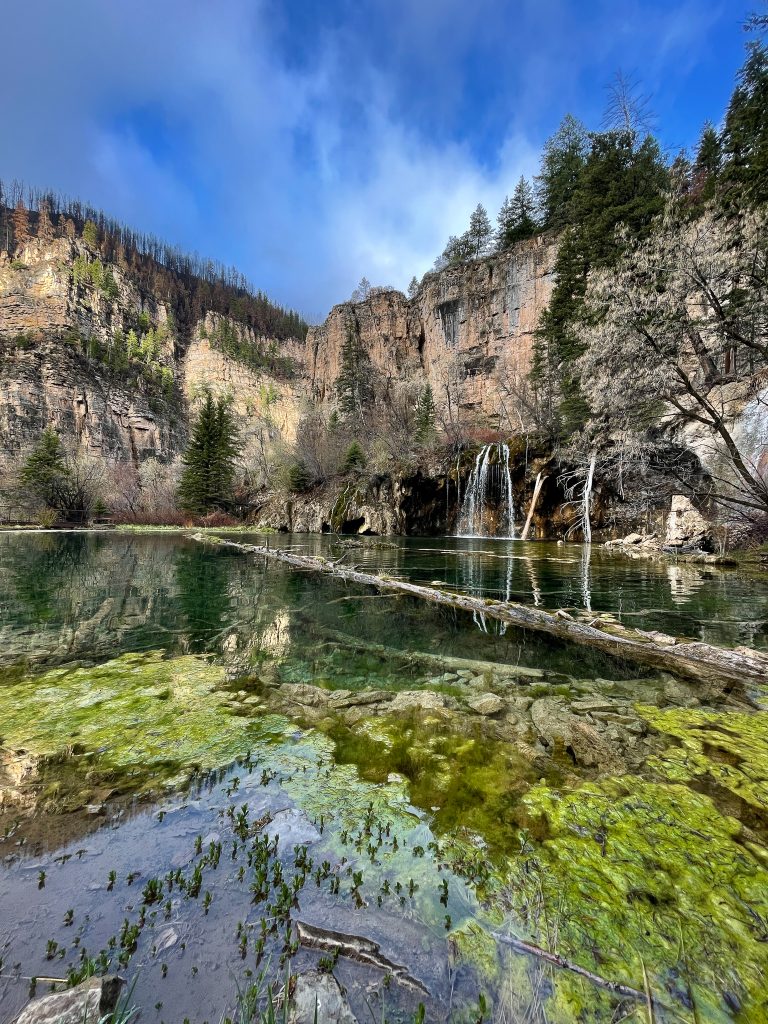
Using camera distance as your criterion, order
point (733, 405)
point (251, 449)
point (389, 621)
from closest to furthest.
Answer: point (389, 621)
point (733, 405)
point (251, 449)

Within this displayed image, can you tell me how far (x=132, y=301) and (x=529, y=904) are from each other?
101345mm

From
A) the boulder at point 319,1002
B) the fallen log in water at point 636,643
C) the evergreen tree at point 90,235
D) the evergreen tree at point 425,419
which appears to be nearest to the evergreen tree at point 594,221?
the evergreen tree at point 425,419

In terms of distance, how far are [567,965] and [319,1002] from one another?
92 centimetres

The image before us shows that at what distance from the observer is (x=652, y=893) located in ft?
6.36

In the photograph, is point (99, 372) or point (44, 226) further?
point (44, 226)

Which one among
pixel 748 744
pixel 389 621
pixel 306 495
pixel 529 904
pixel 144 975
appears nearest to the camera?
pixel 144 975

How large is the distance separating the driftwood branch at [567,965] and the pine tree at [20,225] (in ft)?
352

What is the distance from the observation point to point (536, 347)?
33844mm

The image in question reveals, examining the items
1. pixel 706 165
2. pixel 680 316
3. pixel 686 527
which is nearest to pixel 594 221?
pixel 706 165

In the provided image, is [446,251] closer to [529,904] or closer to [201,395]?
[201,395]

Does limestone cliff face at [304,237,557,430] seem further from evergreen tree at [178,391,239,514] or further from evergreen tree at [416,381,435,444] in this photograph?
evergreen tree at [178,391,239,514]

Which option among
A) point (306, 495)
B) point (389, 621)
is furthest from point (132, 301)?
point (389, 621)

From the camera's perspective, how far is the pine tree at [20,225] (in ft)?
242

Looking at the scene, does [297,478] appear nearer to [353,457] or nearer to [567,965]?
[353,457]
